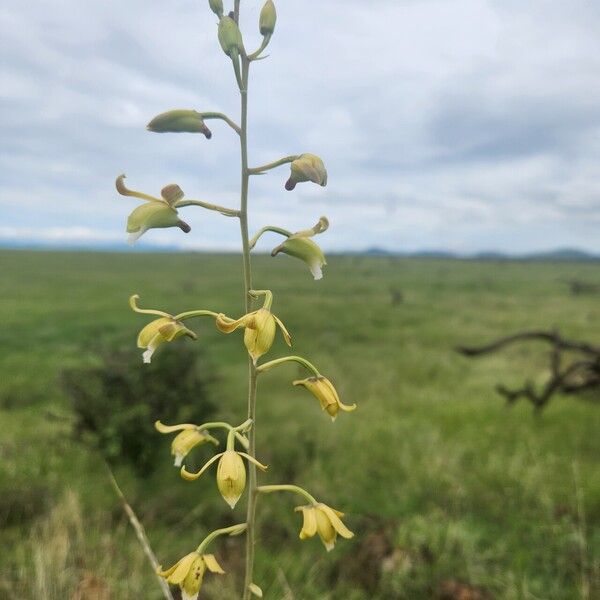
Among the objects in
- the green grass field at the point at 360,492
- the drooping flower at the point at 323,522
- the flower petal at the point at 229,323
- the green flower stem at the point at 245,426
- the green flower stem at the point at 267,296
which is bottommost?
the green grass field at the point at 360,492

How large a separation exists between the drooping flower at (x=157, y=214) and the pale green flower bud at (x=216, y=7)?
644mm

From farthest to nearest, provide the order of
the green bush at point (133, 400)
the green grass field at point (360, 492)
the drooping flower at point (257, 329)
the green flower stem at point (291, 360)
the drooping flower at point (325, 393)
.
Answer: the green bush at point (133, 400) → the green grass field at point (360, 492) → the drooping flower at point (325, 393) → the green flower stem at point (291, 360) → the drooping flower at point (257, 329)

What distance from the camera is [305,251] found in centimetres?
216

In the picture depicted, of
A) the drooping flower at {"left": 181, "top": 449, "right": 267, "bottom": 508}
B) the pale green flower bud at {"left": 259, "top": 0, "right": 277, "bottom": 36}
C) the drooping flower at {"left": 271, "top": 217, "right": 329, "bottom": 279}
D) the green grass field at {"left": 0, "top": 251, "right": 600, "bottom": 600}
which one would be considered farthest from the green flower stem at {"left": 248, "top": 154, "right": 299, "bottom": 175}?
the green grass field at {"left": 0, "top": 251, "right": 600, "bottom": 600}

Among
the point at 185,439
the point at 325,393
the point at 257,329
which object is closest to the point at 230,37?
the point at 257,329

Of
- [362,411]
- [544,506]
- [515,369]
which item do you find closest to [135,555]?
[544,506]

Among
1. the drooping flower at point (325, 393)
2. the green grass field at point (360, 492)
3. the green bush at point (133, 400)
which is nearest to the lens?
the drooping flower at point (325, 393)

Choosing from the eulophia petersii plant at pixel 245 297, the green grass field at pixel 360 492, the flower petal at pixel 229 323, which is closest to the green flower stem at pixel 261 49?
the eulophia petersii plant at pixel 245 297

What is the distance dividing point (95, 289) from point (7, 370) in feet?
74.0

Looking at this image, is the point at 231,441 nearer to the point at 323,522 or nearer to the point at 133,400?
the point at 323,522

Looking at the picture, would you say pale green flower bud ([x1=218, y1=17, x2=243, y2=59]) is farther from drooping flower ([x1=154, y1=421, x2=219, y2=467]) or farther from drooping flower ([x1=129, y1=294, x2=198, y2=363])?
drooping flower ([x1=154, y1=421, x2=219, y2=467])

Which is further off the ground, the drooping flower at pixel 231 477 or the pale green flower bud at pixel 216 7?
the pale green flower bud at pixel 216 7

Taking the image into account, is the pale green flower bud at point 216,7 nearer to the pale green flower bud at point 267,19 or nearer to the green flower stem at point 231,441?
the pale green flower bud at point 267,19

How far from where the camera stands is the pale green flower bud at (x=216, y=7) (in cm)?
216
